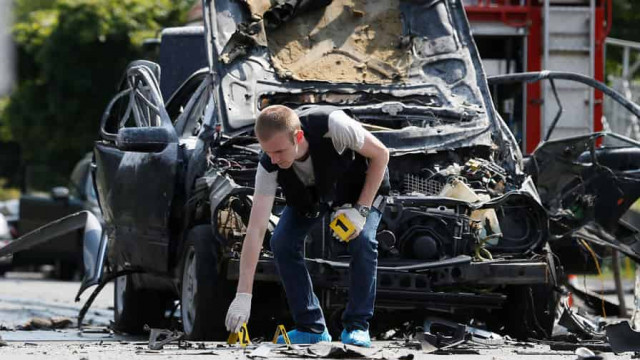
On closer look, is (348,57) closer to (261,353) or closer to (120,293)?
(120,293)

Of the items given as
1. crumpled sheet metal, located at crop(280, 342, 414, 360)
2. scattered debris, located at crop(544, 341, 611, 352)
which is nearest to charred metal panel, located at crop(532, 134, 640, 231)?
scattered debris, located at crop(544, 341, 611, 352)

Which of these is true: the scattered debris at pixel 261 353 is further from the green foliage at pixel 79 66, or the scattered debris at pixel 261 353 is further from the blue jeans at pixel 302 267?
the green foliage at pixel 79 66

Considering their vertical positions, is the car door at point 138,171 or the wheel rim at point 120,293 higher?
the car door at point 138,171

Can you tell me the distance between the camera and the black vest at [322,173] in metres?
7.69

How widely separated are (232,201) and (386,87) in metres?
2.01

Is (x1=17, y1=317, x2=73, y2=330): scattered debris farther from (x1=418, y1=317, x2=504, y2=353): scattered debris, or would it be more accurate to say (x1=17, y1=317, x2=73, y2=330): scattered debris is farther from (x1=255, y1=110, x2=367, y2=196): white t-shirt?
(x1=255, y1=110, x2=367, y2=196): white t-shirt

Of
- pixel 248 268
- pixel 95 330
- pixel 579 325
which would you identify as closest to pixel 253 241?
pixel 248 268

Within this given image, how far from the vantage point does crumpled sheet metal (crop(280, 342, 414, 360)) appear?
7.09 m

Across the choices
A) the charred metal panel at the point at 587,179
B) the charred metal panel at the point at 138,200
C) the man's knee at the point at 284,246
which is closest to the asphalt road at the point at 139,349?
the man's knee at the point at 284,246

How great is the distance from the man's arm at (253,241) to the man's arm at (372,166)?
49 centimetres

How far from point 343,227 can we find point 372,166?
1.12 ft

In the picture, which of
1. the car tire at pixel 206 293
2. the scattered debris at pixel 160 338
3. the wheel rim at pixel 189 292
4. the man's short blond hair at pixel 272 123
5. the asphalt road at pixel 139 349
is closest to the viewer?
the man's short blond hair at pixel 272 123

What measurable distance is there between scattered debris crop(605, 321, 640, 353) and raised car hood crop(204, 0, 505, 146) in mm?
2008

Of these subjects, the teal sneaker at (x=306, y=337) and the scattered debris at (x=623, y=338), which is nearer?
the teal sneaker at (x=306, y=337)
